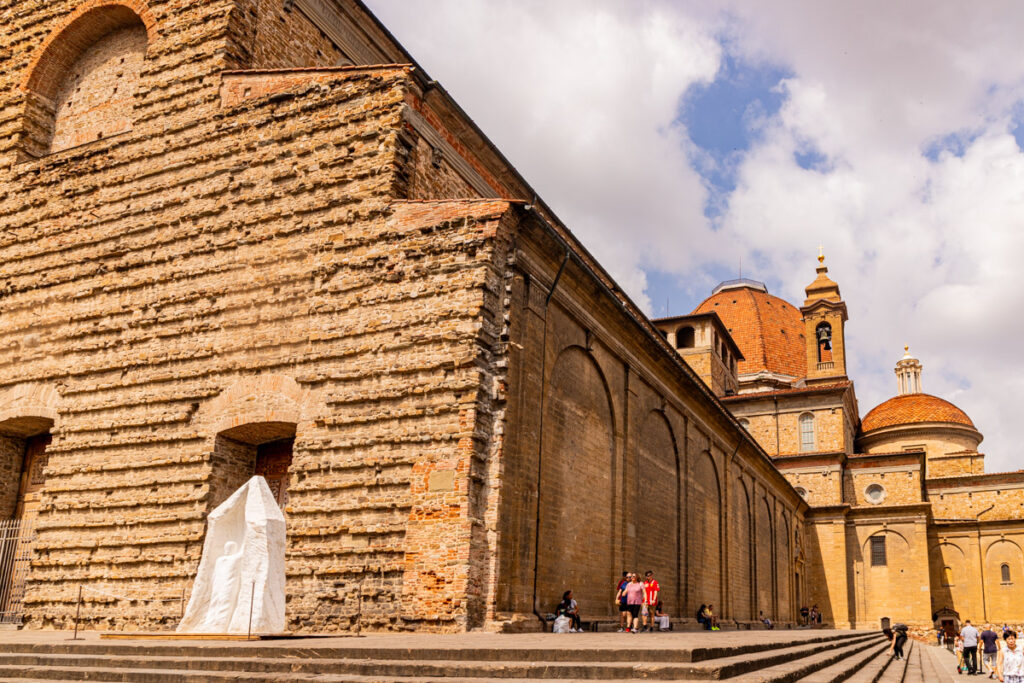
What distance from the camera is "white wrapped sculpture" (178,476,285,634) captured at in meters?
10.5

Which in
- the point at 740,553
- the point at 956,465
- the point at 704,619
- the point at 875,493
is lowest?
the point at 704,619

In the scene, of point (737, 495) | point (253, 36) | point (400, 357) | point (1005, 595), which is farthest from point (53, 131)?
point (1005, 595)

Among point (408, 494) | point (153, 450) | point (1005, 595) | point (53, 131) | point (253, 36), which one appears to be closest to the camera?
point (408, 494)

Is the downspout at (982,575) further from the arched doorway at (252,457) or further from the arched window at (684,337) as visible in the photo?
the arched doorway at (252,457)

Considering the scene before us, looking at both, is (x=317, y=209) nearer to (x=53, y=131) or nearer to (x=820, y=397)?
(x=53, y=131)

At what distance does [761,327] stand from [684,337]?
14.9m

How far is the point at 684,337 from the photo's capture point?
160 ft

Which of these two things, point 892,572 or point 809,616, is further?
point 892,572

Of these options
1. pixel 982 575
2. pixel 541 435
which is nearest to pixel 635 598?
pixel 541 435

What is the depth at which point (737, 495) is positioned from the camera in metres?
31.9

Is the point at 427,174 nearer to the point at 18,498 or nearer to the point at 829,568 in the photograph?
the point at 18,498

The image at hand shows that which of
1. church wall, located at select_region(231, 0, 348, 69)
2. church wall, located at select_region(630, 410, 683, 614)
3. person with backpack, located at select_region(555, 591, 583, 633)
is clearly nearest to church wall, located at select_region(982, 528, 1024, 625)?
church wall, located at select_region(630, 410, 683, 614)

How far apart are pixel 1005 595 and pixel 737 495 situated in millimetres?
25042

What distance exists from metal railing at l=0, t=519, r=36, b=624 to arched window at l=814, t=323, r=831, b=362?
1862 inches
